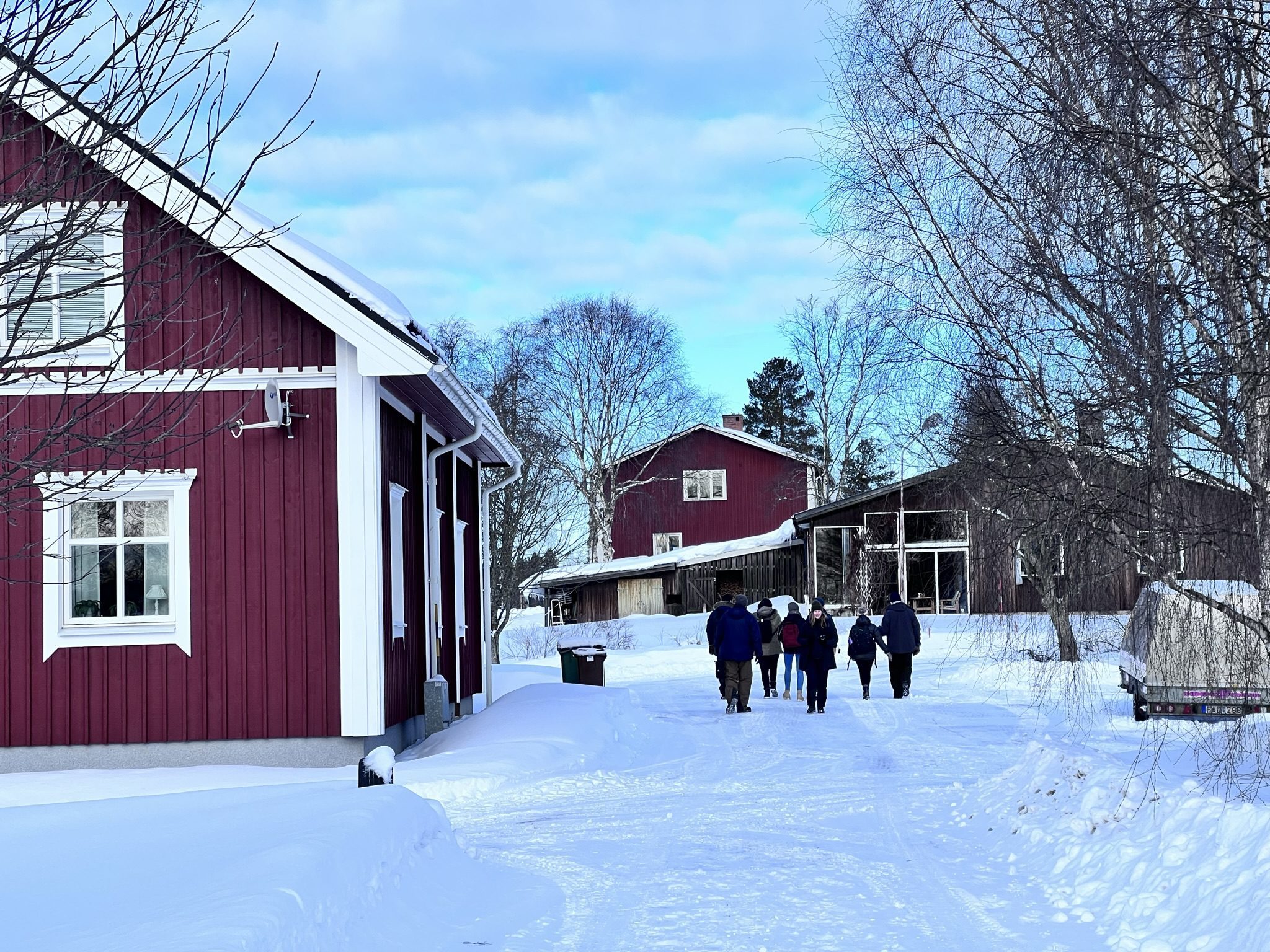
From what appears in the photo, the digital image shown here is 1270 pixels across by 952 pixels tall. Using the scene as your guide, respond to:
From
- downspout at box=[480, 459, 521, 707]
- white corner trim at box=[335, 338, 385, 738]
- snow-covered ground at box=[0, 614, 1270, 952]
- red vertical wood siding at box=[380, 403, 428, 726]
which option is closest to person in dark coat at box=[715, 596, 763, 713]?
downspout at box=[480, 459, 521, 707]

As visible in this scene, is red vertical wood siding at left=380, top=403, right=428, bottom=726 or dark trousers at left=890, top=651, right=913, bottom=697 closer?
red vertical wood siding at left=380, top=403, right=428, bottom=726

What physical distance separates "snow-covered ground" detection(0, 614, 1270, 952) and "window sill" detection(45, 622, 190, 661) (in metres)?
1.27

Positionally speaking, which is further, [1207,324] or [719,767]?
[719,767]

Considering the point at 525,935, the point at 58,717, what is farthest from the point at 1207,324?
the point at 58,717

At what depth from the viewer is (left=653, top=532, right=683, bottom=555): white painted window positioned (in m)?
52.2

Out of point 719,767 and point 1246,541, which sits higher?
point 1246,541

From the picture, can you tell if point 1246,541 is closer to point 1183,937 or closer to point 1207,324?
point 1207,324

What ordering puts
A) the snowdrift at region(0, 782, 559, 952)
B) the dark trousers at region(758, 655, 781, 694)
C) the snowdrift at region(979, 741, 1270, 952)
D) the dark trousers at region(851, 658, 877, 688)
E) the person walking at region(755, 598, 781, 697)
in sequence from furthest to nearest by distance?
the dark trousers at region(758, 655, 781, 694), the person walking at region(755, 598, 781, 697), the dark trousers at region(851, 658, 877, 688), the snowdrift at region(979, 741, 1270, 952), the snowdrift at region(0, 782, 559, 952)

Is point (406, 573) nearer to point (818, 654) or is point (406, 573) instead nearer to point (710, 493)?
point (818, 654)

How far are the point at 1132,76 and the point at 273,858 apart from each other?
536 centimetres

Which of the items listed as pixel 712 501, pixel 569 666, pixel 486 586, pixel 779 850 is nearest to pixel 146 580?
pixel 779 850

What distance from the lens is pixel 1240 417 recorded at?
6551mm

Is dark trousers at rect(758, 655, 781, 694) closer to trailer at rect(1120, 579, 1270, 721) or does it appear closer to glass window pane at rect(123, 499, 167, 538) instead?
glass window pane at rect(123, 499, 167, 538)

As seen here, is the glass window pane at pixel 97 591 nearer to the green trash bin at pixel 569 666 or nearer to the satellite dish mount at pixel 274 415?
the satellite dish mount at pixel 274 415
